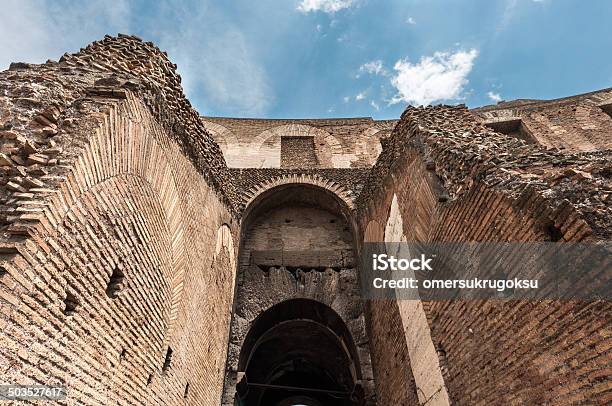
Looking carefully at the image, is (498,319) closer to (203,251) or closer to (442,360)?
(442,360)

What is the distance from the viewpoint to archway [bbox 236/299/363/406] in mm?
7127

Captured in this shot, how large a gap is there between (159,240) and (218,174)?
96.5 inches

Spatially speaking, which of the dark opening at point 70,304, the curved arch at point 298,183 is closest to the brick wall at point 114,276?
the dark opening at point 70,304

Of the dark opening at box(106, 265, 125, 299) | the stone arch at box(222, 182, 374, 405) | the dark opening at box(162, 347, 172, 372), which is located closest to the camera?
the dark opening at box(106, 265, 125, 299)

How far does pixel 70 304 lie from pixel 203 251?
9.05 ft

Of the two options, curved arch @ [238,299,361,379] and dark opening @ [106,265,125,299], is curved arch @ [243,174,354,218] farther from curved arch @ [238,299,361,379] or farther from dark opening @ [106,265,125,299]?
dark opening @ [106,265,125,299]

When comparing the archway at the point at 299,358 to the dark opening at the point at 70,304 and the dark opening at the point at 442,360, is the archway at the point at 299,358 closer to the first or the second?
the dark opening at the point at 442,360

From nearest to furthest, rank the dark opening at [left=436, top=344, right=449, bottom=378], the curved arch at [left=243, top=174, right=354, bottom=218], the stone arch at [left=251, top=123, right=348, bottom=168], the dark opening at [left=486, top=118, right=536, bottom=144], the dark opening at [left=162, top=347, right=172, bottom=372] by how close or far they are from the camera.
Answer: the dark opening at [left=436, top=344, right=449, bottom=378], the dark opening at [left=162, top=347, right=172, bottom=372], the curved arch at [left=243, top=174, right=354, bottom=218], the stone arch at [left=251, top=123, right=348, bottom=168], the dark opening at [left=486, top=118, right=536, bottom=144]

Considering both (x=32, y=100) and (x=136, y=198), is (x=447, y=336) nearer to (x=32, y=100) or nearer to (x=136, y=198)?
(x=136, y=198)

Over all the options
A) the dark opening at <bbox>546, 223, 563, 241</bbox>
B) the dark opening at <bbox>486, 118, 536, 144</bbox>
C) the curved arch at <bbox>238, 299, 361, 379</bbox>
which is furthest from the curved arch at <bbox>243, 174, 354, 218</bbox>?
the dark opening at <bbox>486, 118, 536, 144</bbox>
